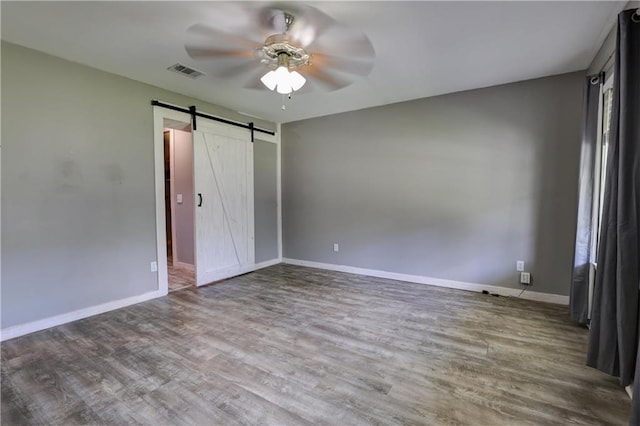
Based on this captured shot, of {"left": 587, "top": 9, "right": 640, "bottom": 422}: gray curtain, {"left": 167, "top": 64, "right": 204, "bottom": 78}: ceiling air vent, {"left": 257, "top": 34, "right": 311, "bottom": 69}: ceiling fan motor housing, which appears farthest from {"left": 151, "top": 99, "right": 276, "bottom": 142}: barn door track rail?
{"left": 587, "top": 9, "right": 640, "bottom": 422}: gray curtain

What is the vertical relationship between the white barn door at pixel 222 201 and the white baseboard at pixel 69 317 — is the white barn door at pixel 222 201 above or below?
above

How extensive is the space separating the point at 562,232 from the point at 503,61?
1915mm

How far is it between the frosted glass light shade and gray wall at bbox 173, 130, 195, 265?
288 centimetres

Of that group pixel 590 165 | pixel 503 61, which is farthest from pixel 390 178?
pixel 590 165

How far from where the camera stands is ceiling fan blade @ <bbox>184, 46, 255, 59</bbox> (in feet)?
8.47

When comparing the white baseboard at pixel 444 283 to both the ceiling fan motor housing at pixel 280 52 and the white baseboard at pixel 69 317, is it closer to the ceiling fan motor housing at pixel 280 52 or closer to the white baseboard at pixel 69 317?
the white baseboard at pixel 69 317

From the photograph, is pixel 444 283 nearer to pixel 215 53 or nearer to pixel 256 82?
pixel 256 82

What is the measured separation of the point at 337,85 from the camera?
3.43 m

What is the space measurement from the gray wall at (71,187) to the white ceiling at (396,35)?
0.85ft

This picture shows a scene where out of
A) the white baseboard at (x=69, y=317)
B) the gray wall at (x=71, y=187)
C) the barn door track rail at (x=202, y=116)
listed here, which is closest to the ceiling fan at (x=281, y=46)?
the barn door track rail at (x=202, y=116)

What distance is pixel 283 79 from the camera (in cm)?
240

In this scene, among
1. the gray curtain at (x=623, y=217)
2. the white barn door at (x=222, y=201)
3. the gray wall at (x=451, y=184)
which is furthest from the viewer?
the white barn door at (x=222, y=201)

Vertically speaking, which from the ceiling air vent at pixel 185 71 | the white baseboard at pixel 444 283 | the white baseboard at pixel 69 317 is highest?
the ceiling air vent at pixel 185 71

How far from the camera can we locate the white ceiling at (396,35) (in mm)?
2021
